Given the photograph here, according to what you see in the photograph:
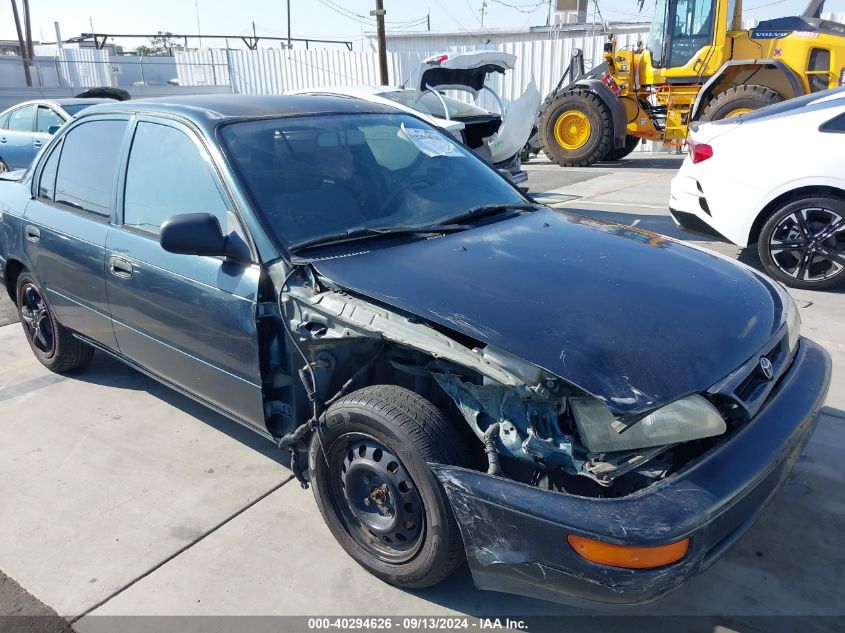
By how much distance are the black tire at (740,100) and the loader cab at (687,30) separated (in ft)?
3.70

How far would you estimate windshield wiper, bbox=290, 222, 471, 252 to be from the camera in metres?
2.73

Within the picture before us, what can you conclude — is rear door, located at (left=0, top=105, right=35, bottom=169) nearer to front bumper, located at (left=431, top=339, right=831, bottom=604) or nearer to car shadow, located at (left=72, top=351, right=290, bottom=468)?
car shadow, located at (left=72, top=351, right=290, bottom=468)

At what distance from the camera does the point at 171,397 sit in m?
4.12

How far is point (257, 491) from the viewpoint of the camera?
124 inches

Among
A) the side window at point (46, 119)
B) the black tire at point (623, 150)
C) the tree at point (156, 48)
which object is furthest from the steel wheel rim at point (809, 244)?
the tree at point (156, 48)

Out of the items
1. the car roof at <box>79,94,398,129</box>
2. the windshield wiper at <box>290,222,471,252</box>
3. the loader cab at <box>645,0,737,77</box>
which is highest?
the loader cab at <box>645,0,737,77</box>

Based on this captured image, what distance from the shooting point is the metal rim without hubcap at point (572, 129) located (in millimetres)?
13180

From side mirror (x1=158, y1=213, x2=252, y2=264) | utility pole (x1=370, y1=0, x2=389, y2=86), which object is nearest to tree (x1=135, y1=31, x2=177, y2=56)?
utility pole (x1=370, y1=0, x2=389, y2=86)

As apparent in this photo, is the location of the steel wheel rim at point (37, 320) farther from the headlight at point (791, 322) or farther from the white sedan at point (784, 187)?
the white sedan at point (784, 187)

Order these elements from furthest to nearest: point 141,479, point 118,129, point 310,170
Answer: point 118,129, point 141,479, point 310,170

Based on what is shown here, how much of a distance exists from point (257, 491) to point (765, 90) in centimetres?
1114

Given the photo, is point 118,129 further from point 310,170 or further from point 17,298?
point 17,298

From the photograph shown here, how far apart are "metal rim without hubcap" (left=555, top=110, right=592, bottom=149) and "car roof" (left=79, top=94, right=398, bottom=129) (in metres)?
10.3

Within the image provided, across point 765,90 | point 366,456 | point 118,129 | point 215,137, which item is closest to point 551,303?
point 366,456
